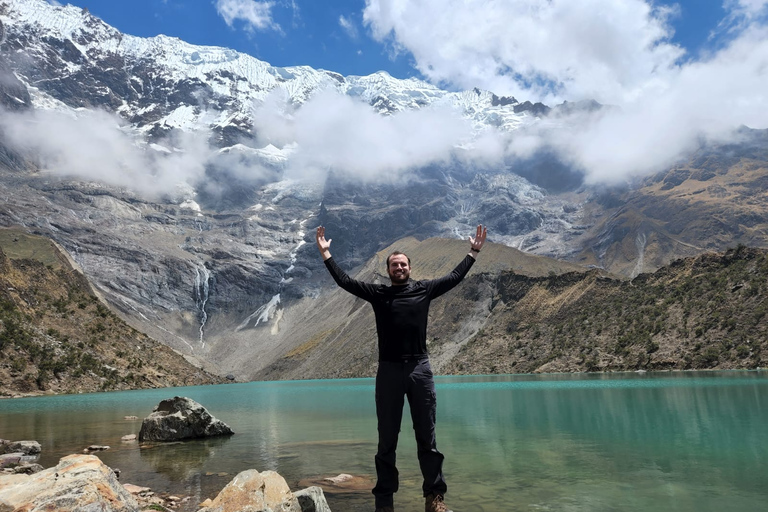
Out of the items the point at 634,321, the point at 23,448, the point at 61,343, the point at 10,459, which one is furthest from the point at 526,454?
the point at 61,343

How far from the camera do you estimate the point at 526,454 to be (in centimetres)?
1609

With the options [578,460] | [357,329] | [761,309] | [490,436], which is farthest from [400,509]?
[357,329]

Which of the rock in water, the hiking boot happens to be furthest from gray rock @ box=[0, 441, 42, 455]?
the hiking boot

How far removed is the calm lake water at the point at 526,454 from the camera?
11078 millimetres

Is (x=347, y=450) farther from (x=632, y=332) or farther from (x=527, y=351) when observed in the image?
(x=527, y=351)

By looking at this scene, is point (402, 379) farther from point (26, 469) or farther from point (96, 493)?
point (26, 469)

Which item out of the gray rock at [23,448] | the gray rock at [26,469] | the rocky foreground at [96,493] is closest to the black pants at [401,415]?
the rocky foreground at [96,493]

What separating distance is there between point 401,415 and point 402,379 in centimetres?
51

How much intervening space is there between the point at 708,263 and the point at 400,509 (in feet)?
297

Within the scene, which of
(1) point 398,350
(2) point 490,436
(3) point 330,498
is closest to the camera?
(1) point 398,350

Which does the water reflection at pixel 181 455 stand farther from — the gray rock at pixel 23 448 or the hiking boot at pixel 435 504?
the hiking boot at pixel 435 504

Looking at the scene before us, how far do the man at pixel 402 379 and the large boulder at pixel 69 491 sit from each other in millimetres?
4120

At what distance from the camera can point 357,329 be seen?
14500 cm

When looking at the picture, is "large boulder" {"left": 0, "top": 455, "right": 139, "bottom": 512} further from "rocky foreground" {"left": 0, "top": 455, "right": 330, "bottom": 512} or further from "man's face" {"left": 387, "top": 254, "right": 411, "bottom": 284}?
"man's face" {"left": 387, "top": 254, "right": 411, "bottom": 284}
